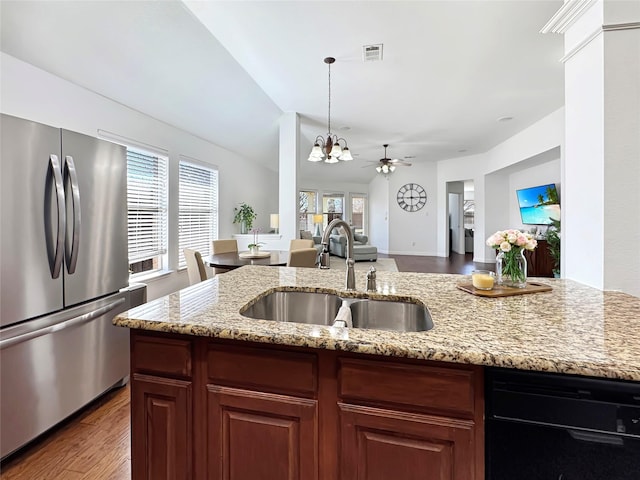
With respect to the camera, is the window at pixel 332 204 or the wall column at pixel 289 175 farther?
the window at pixel 332 204

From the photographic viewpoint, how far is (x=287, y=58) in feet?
11.4

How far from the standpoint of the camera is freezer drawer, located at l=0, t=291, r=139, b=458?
1661mm

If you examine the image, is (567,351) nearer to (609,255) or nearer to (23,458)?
(609,255)

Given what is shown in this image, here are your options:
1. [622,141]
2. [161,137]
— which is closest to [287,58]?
[161,137]

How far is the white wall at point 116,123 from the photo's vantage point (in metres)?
2.47

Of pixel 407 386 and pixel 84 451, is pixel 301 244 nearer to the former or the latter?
pixel 84 451

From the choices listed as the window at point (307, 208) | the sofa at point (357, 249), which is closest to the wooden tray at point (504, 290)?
the sofa at point (357, 249)

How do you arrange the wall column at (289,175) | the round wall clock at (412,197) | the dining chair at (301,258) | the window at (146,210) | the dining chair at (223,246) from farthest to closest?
the round wall clock at (412,197), the wall column at (289,175), the dining chair at (223,246), the window at (146,210), the dining chair at (301,258)

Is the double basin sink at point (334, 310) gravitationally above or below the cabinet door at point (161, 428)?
above

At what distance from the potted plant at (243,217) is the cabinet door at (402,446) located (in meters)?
5.78

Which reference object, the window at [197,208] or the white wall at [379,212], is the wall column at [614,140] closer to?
the window at [197,208]

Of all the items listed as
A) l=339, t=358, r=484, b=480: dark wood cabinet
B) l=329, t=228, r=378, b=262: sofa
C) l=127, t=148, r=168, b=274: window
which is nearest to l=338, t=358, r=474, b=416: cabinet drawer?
l=339, t=358, r=484, b=480: dark wood cabinet

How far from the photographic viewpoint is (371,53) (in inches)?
130

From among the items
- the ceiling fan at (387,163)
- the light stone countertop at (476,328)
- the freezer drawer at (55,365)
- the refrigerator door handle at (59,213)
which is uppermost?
the ceiling fan at (387,163)
